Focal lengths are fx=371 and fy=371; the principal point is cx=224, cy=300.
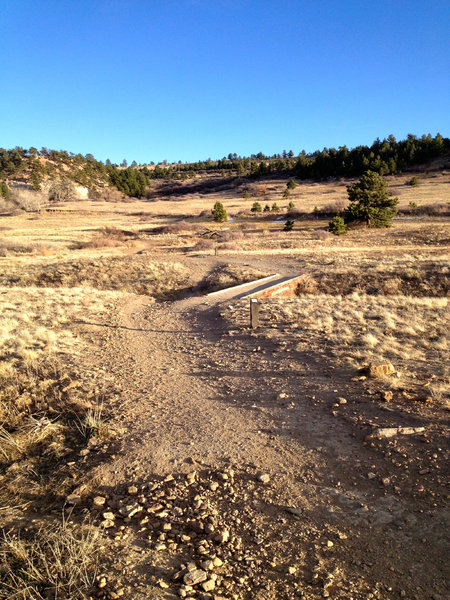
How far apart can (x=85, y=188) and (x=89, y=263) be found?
240 feet

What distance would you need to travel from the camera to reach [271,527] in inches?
131

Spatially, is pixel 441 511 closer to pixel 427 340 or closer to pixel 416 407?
pixel 416 407

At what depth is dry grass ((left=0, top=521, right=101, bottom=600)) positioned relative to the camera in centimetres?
269

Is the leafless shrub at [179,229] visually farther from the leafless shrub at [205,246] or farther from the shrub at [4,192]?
the shrub at [4,192]

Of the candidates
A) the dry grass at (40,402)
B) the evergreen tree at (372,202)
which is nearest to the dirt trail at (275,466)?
the dry grass at (40,402)

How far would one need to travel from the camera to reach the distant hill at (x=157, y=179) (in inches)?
2778

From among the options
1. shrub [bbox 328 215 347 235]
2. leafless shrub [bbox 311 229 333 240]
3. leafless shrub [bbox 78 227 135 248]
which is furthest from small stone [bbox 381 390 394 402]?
leafless shrub [bbox 78 227 135 248]

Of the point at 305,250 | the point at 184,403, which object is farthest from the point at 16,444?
the point at 305,250

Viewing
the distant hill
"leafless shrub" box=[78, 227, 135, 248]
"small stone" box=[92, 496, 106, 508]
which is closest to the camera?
"small stone" box=[92, 496, 106, 508]

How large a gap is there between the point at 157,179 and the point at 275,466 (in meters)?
121

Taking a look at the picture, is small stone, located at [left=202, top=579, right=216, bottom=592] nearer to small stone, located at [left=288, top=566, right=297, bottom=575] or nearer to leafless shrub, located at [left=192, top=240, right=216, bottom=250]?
small stone, located at [left=288, top=566, right=297, bottom=575]

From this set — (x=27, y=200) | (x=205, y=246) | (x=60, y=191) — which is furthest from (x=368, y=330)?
(x=60, y=191)

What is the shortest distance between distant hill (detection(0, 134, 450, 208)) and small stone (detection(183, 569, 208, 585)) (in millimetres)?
69710

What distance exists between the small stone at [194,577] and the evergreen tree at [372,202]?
3391 centimetres
